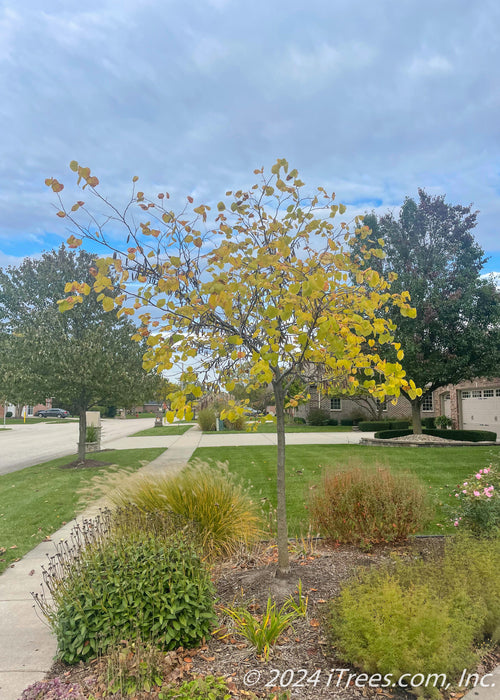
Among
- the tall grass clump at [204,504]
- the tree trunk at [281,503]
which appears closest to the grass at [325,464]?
the tall grass clump at [204,504]

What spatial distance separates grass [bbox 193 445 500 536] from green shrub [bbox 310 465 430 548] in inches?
28.5

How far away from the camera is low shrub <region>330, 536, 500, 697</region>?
2.74 m

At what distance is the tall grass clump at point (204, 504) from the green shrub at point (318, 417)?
31227 mm

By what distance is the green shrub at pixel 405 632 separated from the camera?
2.73 meters

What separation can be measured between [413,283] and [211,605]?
1573 centimetres

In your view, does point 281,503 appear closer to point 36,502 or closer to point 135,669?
point 135,669

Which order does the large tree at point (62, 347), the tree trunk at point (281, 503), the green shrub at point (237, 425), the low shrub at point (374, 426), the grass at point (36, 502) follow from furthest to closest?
1. the low shrub at point (374, 426)
2. the green shrub at point (237, 425)
3. the large tree at point (62, 347)
4. the grass at point (36, 502)
5. the tree trunk at point (281, 503)

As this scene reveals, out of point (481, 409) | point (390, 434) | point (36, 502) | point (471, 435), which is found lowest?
point (36, 502)

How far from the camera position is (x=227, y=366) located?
4.58 meters

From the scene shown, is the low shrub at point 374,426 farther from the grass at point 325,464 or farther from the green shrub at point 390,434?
the grass at point 325,464

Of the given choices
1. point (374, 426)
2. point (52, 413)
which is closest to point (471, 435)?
point (374, 426)

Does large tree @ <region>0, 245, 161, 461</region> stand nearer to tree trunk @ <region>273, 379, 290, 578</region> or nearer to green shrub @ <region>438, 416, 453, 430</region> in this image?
tree trunk @ <region>273, 379, 290, 578</region>

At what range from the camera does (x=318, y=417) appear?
3597 centimetres

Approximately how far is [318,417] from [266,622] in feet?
109
